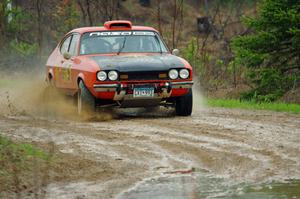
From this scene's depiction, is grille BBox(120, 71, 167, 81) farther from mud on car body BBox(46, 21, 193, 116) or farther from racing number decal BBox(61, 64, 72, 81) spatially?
racing number decal BBox(61, 64, 72, 81)

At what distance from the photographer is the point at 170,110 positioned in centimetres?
1551

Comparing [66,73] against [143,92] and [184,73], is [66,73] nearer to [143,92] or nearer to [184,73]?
[143,92]

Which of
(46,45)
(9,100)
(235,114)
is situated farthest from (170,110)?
(46,45)

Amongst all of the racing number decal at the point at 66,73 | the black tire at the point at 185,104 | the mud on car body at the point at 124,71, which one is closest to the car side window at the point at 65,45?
the mud on car body at the point at 124,71

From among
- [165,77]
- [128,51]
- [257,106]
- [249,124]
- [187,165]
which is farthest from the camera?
[257,106]

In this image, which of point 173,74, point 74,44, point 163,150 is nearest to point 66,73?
point 74,44

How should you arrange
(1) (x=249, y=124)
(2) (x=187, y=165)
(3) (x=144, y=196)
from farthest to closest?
(1) (x=249, y=124) < (2) (x=187, y=165) < (3) (x=144, y=196)

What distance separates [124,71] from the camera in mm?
13883

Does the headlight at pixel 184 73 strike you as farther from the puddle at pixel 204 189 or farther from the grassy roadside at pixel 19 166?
the puddle at pixel 204 189

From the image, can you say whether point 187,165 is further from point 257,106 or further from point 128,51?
point 257,106

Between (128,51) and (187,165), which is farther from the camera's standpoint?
(128,51)

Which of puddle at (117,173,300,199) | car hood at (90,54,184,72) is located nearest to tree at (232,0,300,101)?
car hood at (90,54,184,72)

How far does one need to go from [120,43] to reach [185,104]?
5.74 feet

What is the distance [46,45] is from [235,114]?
1839 centimetres
